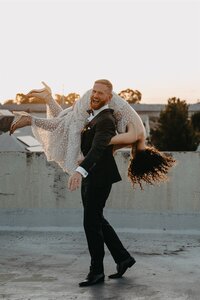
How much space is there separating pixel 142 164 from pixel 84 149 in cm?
53

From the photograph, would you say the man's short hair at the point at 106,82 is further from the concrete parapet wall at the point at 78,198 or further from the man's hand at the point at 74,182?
the concrete parapet wall at the point at 78,198

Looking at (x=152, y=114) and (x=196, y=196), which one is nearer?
(x=196, y=196)

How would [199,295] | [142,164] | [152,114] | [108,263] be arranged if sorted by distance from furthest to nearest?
1. [152,114]
2. [108,263]
3. [142,164]
4. [199,295]

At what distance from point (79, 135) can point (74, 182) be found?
65 centimetres

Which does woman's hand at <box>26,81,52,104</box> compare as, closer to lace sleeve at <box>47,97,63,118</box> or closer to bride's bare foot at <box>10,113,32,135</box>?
lace sleeve at <box>47,97,63,118</box>

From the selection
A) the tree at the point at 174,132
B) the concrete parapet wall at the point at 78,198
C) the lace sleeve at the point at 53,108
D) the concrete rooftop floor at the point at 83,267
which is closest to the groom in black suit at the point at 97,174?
the concrete rooftop floor at the point at 83,267

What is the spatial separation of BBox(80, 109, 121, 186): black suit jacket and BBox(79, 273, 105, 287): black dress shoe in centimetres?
73

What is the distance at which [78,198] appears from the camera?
8.53m

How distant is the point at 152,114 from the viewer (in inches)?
3656

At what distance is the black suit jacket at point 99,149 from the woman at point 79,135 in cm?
10

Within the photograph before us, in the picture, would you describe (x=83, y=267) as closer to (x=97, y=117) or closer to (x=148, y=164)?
(x=148, y=164)

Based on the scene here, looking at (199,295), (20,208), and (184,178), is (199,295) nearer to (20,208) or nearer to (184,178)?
(184,178)

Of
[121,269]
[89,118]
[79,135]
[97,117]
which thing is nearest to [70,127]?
[79,135]

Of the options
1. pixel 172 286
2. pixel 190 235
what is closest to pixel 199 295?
pixel 172 286
